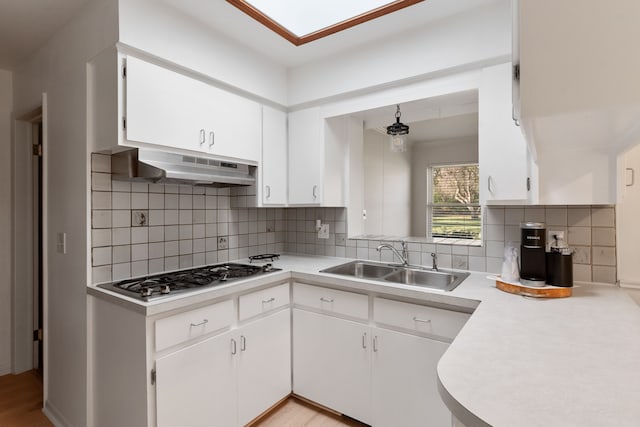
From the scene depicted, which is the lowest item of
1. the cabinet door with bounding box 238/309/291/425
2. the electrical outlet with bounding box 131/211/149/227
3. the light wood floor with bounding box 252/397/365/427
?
the light wood floor with bounding box 252/397/365/427

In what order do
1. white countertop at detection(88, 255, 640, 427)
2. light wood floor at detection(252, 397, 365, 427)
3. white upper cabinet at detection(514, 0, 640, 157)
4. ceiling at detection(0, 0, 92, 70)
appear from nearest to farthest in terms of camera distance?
1. white upper cabinet at detection(514, 0, 640, 157)
2. white countertop at detection(88, 255, 640, 427)
3. ceiling at detection(0, 0, 92, 70)
4. light wood floor at detection(252, 397, 365, 427)

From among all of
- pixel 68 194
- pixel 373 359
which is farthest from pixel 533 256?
pixel 68 194

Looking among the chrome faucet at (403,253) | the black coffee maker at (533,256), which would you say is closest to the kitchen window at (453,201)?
the chrome faucet at (403,253)

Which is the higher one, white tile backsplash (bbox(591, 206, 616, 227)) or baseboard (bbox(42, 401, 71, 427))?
white tile backsplash (bbox(591, 206, 616, 227))

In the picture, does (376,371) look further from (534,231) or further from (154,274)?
(154,274)

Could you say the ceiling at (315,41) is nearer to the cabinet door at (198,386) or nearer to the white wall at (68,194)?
the white wall at (68,194)

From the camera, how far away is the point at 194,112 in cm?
195

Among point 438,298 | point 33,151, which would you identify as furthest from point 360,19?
point 33,151

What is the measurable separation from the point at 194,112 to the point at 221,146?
267mm

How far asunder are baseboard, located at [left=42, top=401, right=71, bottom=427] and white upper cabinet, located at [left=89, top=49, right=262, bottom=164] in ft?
5.41

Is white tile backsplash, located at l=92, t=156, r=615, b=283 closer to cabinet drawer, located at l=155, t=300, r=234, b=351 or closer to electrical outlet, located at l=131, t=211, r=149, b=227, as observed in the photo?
electrical outlet, located at l=131, t=211, r=149, b=227

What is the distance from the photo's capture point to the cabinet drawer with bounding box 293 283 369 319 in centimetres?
191

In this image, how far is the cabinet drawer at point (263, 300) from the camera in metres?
1.91

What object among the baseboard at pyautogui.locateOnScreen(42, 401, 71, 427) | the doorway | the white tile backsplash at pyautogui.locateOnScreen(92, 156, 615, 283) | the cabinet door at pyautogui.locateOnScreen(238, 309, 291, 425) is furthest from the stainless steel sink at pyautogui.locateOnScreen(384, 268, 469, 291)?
Answer: the doorway
